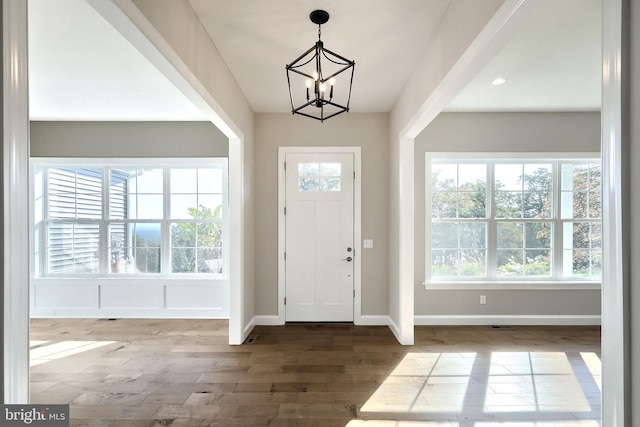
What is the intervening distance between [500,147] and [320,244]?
2.71 metres

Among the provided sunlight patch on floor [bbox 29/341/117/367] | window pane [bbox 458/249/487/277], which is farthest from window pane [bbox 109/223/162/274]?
window pane [bbox 458/249/487/277]

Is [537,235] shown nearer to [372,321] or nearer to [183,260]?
[372,321]

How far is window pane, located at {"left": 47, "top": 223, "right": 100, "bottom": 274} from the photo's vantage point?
15.6 feet

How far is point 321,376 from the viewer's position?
2834 millimetres

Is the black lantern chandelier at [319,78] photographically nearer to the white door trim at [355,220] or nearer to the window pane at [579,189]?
the white door trim at [355,220]

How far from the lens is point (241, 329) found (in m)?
3.65

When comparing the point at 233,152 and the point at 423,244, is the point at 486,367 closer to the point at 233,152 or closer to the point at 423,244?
the point at 423,244

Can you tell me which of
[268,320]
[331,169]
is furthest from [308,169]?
[268,320]

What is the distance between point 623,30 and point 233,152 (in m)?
3.27

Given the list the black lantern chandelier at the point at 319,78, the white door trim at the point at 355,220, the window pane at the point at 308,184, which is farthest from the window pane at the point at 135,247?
the black lantern chandelier at the point at 319,78

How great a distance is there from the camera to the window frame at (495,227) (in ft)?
14.1

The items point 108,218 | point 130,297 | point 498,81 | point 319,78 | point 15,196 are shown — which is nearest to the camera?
point 15,196

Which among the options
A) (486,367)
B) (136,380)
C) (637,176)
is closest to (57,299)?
(136,380)

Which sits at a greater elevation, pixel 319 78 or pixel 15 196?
pixel 319 78
